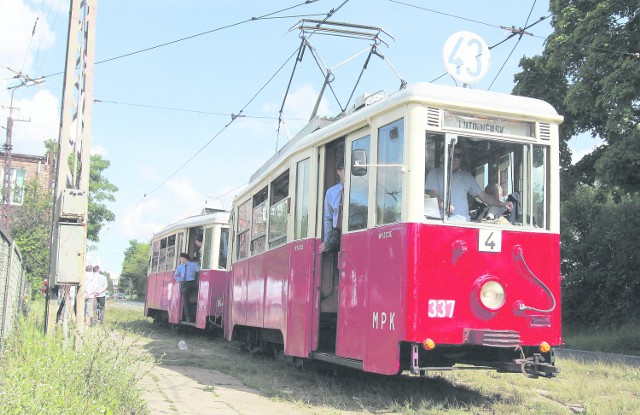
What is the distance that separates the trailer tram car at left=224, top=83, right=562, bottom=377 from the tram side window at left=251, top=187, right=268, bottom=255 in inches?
128

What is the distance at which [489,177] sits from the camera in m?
7.29

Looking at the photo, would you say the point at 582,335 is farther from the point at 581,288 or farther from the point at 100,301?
the point at 100,301

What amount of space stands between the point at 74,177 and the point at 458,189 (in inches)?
197

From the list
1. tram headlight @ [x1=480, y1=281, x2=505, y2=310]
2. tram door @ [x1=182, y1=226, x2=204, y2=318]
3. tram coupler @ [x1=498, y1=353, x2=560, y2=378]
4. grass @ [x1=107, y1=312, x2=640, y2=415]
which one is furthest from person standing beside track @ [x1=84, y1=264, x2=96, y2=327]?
tram coupler @ [x1=498, y1=353, x2=560, y2=378]

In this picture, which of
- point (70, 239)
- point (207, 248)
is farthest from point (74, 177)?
point (207, 248)

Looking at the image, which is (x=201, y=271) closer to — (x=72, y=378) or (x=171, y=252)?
(x=171, y=252)

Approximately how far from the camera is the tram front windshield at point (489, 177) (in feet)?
22.8

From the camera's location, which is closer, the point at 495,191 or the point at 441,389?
the point at 495,191

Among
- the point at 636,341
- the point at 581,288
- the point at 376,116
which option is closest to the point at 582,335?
the point at 581,288

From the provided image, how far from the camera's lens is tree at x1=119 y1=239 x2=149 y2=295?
311 feet

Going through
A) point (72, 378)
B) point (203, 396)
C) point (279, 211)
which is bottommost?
point (203, 396)

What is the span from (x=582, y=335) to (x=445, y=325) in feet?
59.1

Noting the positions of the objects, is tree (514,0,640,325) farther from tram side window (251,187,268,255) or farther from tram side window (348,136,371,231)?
tram side window (348,136,371,231)

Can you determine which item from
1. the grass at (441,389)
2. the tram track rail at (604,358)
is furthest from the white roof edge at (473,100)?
the tram track rail at (604,358)
